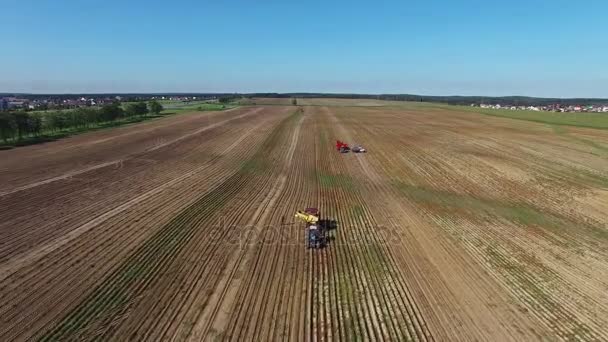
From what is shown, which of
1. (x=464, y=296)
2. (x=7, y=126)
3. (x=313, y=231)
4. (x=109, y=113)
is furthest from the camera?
(x=109, y=113)

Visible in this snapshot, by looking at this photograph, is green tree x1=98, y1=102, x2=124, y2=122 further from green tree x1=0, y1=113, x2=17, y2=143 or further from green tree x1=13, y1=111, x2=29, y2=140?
green tree x1=0, y1=113, x2=17, y2=143

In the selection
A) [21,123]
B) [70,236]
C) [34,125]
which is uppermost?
[21,123]

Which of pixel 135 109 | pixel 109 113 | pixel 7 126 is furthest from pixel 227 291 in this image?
pixel 135 109

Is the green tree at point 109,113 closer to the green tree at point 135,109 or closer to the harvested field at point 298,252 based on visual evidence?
the green tree at point 135,109

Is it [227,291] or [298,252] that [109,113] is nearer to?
[298,252]

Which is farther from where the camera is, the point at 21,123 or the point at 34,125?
the point at 34,125
